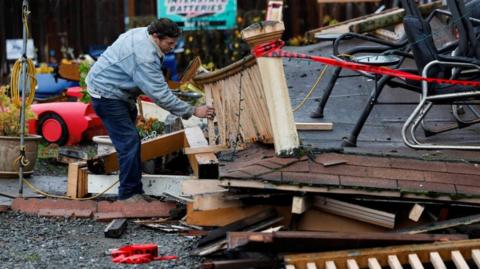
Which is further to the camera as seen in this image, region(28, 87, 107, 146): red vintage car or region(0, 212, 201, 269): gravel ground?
region(28, 87, 107, 146): red vintage car

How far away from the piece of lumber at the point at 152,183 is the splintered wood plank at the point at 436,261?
297cm

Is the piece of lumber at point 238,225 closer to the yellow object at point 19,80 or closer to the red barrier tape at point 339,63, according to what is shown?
the red barrier tape at point 339,63

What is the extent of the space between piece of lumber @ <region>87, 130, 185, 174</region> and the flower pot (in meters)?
1.57

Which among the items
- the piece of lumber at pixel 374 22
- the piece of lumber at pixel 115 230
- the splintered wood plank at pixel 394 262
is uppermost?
the piece of lumber at pixel 374 22

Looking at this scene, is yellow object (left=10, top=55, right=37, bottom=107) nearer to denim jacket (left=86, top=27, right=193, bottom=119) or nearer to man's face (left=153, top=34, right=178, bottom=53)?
denim jacket (left=86, top=27, right=193, bottom=119)

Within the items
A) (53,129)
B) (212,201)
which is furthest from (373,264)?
Answer: (53,129)

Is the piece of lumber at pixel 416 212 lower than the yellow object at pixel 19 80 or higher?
lower

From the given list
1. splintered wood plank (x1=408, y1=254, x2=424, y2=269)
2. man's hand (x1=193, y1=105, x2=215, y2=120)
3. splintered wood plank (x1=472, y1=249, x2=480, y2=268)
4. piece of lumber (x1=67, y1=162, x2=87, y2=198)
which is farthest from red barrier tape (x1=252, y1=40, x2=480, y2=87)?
piece of lumber (x1=67, y1=162, x2=87, y2=198)

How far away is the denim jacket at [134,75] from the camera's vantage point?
9352 mm

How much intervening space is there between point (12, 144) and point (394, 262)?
5.58m

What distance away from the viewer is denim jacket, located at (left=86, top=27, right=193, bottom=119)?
9.35 meters

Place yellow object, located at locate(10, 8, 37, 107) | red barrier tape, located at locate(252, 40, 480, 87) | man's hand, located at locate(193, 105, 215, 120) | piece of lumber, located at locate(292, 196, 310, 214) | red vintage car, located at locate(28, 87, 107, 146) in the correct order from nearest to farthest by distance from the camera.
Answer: piece of lumber, located at locate(292, 196, 310, 214)
red barrier tape, located at locate(252, 40, 480, 87)
man's hand, located at locate(193, 105, 215, 120)
yellow object, located at locate(10, 8, 37, 107)
red vintage car, located at locate(28, 87, 107, 146)

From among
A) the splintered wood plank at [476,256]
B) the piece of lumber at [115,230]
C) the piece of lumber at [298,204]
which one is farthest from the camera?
the piece of lumber at [115,230]

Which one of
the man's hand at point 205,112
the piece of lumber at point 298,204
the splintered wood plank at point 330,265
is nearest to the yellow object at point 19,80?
the man's hand at point 205,112
